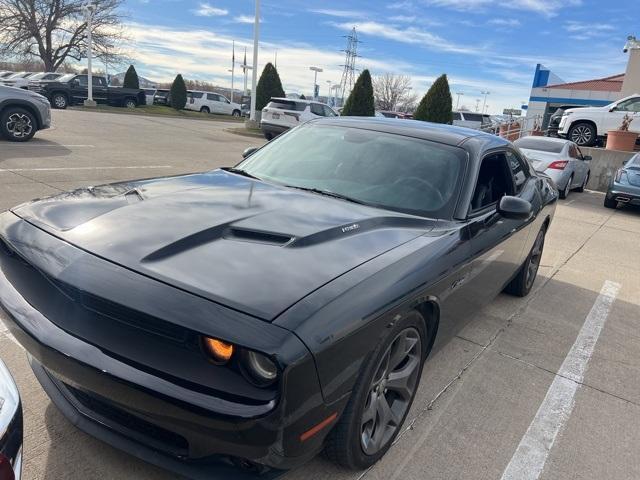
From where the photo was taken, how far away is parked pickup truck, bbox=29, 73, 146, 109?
2570 cm

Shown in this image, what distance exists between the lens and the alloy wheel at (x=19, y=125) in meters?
11.0

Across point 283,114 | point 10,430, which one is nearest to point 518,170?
point 10,430

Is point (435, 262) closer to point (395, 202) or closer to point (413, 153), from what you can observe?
point (395, 202)

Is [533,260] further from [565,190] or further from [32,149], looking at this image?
[32,149]

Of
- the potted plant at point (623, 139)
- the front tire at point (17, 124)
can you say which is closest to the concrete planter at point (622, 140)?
the potted plant at point (623, 139)

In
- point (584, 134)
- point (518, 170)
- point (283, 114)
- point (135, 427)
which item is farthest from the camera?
point (283, 114)

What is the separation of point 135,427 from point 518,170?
3.73m

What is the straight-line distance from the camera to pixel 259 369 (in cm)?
172

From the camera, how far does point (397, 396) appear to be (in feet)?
8.39

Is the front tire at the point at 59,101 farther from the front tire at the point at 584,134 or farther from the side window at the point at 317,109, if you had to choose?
the front tire at the point at 584,134

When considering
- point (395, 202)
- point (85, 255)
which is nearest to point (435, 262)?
point (395, 202)

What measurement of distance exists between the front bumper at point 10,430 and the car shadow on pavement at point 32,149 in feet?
28.9

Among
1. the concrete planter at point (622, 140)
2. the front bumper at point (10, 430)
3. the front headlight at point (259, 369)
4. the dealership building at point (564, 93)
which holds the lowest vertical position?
the front bumper at point (10, 430)

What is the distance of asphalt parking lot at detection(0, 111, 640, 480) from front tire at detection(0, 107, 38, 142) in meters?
5.46
